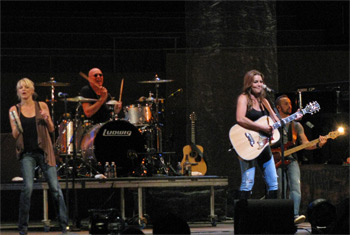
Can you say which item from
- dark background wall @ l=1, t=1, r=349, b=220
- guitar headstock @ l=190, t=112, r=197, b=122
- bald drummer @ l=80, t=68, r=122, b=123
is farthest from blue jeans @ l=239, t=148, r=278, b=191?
bald drummer @ l=80, t=68, r=122, b=123

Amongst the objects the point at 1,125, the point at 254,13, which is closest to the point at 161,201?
the point at 254,13

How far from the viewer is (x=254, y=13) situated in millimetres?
10930

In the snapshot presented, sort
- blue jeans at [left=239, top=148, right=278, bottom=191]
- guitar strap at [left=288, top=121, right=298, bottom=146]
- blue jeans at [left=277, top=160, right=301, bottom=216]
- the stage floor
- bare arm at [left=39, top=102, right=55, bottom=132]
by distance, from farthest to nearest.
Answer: guitar strap at [left=288, top=121, right=298, bottom=146] → blue jeans at [left=277, top=160, right=301, bottom=216] → the stage floor → bare arm at [left=39, top=102, right=55, bottom=132] → blue jeans at [left=239, top=148, right=278, bottom=191]

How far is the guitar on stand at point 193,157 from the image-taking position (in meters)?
11.1

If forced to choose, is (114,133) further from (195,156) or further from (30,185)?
(30,185)

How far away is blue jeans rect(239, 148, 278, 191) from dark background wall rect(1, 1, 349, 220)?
9.67ft

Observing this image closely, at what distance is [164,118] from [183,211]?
73.8 inches

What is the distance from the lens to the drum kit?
35.2 ft

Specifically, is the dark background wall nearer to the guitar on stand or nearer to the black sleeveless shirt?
the guitar on stand

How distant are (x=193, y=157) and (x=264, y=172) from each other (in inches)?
145

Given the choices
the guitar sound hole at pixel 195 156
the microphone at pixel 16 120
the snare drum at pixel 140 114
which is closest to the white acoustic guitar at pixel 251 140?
the microphone at pixel 16 120

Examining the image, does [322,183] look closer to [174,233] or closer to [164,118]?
[164,118]

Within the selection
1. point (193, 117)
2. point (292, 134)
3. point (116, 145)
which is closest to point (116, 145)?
point (116, 145)

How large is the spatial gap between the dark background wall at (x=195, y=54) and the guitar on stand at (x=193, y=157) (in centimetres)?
11
